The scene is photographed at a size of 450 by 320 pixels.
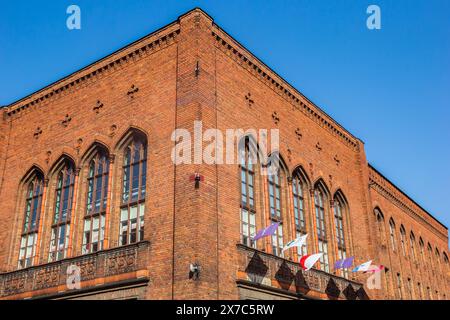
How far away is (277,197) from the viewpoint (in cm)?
1883

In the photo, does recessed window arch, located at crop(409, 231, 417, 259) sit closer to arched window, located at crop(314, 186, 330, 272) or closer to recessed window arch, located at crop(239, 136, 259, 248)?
arched window, located at crop(314, 186, 330, 272)

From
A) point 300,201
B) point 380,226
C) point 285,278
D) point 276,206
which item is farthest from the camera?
point 380,226

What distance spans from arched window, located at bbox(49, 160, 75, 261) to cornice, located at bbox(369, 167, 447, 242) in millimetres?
15020

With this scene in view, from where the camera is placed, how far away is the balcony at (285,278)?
1544 cm

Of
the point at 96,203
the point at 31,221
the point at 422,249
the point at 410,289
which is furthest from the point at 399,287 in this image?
the point at 31,221

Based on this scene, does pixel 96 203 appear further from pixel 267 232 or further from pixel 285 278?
pixel 285 278

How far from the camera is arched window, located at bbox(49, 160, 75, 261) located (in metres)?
17.4

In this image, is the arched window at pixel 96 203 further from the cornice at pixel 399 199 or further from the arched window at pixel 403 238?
the arched window at pixel 403 238

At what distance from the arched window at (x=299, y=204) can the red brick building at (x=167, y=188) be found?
8 centimetres

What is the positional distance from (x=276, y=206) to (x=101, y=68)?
8000 millimetres

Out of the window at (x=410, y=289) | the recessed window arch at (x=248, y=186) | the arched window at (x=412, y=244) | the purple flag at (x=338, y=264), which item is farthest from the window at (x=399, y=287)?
the recessed window arch at (x=248, y=186)

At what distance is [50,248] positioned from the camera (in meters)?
17.7
